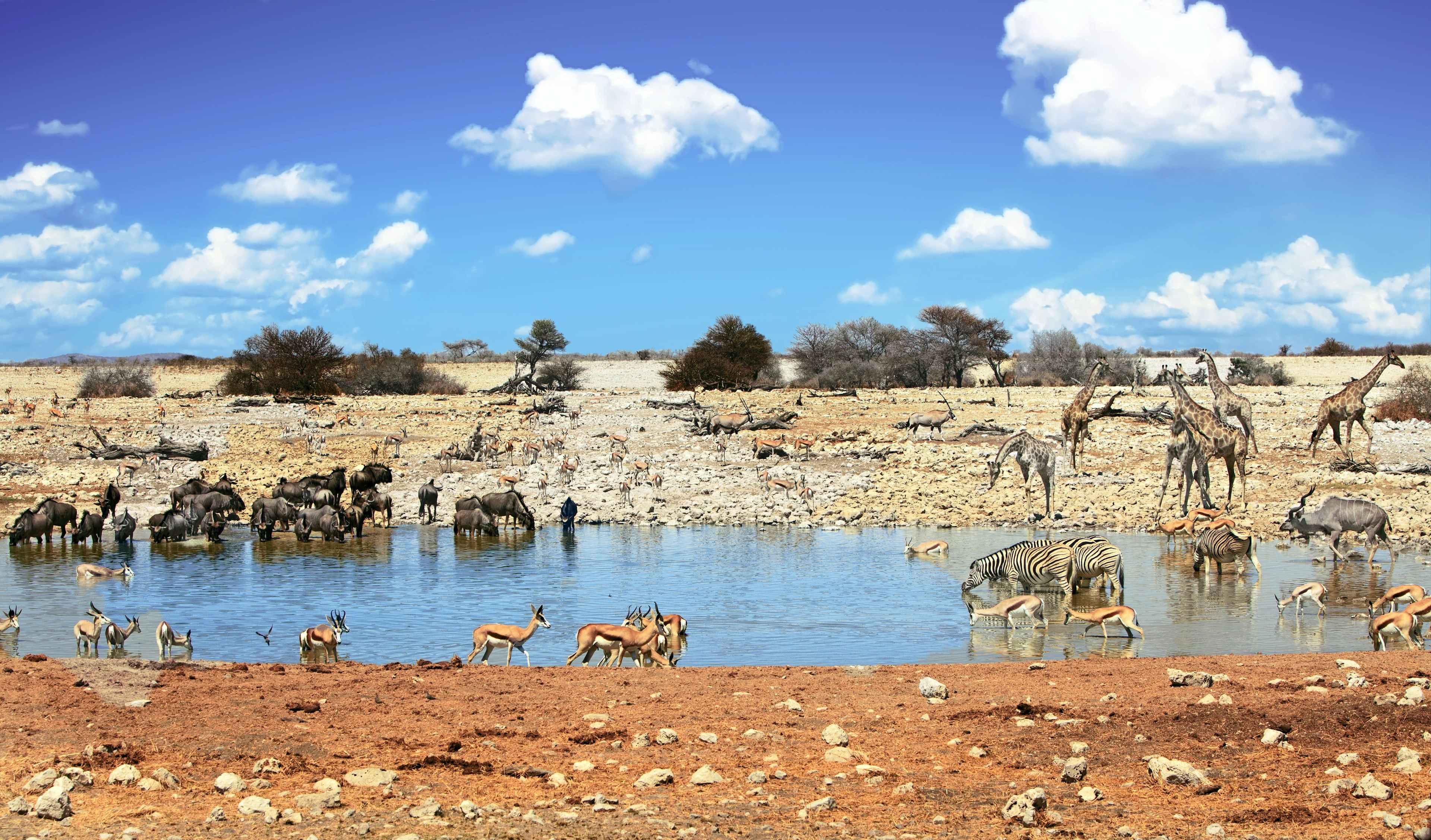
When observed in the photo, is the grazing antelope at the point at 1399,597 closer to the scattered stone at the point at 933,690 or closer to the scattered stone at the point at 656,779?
the scattered stone at the point at 933,690

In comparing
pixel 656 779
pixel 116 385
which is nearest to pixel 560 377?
pixel 116 385

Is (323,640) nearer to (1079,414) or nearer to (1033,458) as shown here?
(1033,458)

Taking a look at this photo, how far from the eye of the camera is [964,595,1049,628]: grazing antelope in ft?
37.3

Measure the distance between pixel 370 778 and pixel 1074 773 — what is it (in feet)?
12.8

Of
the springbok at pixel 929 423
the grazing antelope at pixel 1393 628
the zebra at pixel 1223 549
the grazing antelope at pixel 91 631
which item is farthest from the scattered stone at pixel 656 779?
the springbok at pixel 929 423

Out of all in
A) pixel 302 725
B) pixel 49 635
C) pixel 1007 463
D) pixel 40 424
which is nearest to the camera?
pixel 302 725

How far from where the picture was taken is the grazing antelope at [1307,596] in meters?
11.8

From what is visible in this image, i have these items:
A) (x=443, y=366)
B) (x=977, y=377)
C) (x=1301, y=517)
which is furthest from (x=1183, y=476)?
(x=443, y=366)

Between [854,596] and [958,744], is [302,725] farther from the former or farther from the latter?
[854,596]

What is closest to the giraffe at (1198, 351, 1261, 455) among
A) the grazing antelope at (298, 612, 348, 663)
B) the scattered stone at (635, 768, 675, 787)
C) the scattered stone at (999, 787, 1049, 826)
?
the grazing antelope at (298, 612, 348, 663)

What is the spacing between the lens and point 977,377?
52344mm

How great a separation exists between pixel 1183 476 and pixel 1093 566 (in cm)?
768

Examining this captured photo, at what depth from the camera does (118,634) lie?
10.8 meters

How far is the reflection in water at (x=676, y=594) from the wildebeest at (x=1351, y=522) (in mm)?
426
